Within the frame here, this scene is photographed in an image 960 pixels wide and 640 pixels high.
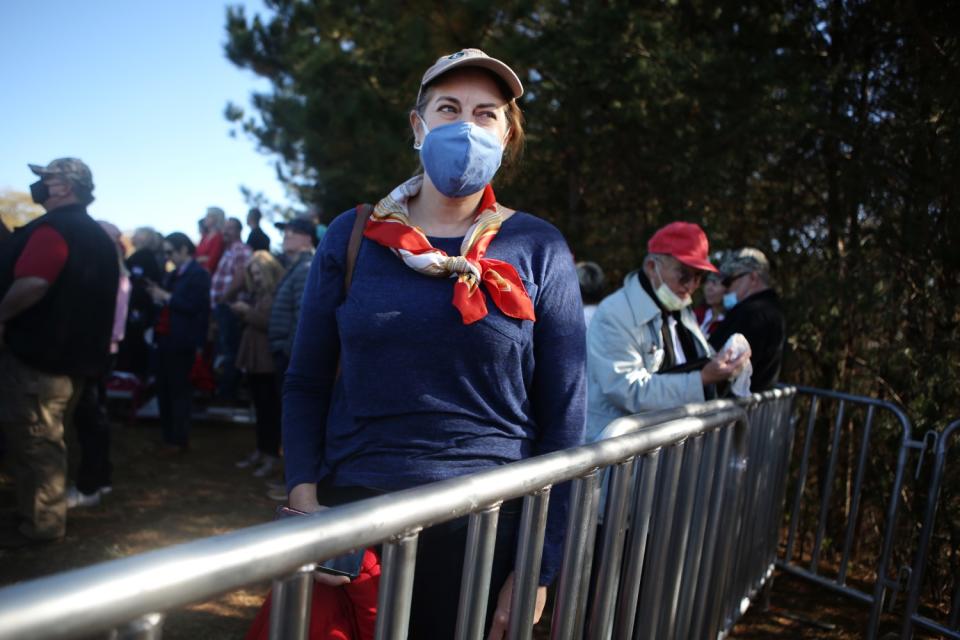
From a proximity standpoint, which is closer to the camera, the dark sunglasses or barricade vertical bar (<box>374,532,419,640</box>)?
barricade vertical bar (<box>374,532,419,640</box>)

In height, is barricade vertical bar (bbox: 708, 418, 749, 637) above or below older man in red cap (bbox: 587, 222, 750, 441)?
below

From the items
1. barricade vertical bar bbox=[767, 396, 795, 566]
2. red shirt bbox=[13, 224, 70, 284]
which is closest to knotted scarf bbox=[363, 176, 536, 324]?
barricade vertical bar bbox=[767, 396, 795, 566]

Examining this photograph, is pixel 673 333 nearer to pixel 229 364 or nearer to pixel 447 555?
pixel 447 555

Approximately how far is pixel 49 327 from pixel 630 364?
322 cm

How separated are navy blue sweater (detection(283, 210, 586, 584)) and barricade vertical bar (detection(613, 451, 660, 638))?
0.28 m

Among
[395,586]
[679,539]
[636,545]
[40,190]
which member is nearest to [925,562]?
[679,539]

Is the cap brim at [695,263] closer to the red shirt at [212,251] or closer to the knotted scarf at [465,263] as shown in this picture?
the knotted scarf at [465,263]

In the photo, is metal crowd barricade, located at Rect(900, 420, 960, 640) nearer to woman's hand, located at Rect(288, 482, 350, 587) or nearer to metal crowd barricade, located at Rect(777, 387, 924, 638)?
metal crowd barricade, located at Rect(777, 387, 924, 638)

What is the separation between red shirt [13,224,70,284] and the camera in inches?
163

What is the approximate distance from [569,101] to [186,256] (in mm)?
A: 4088

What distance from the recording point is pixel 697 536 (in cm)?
245

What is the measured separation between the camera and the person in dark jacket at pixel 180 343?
6.50 m

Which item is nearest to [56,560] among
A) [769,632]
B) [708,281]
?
[769,632]

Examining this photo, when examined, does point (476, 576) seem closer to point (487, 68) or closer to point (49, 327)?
point (487, 68)
